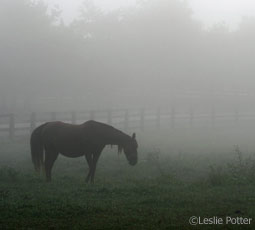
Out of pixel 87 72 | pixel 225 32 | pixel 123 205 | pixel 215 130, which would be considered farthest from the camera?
pixel 225 32

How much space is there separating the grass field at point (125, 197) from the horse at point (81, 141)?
55 cm

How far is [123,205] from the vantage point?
8.66m

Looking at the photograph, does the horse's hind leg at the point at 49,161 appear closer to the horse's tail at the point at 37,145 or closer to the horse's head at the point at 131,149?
the horse's tail at the point at 37,145

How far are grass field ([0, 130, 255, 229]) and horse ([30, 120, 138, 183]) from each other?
55 centimetres

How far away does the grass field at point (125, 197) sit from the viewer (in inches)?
295

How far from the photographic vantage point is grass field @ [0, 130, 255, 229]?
7496 millimetres

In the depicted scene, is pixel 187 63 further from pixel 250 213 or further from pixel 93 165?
pixel 250 213

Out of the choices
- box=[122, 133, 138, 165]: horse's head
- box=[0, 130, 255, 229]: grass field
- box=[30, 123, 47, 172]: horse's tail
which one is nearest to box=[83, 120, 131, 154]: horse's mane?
A: box=[122, 133, 138, 165]: horse's head

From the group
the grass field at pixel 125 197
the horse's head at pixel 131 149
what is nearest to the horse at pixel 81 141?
the horse's head at pixel 131 149

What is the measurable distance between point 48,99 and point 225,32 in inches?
1078

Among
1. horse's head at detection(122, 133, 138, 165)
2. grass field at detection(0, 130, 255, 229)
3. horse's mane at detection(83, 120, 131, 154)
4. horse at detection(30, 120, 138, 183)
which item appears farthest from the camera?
horse's head at detection(122, 133, 138, 165)

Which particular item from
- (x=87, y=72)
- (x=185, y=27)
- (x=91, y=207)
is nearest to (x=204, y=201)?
(x=91, y=207)

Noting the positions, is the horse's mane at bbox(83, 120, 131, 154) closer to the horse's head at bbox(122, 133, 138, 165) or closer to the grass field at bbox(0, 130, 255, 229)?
the horse's head at bbox(122, 133, 138, 165)

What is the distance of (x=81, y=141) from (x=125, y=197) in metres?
2.80
